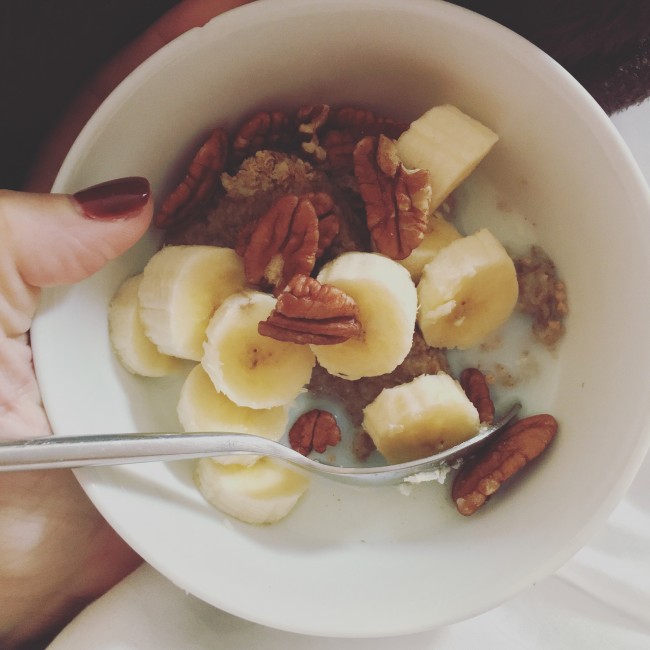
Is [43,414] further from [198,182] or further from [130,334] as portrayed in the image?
[198,182]

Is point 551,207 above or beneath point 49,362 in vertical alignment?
above

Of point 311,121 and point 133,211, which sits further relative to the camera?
point 311,121

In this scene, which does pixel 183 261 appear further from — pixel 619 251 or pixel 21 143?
pixel 619 251

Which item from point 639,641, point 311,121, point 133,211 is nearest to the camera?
point 133,211

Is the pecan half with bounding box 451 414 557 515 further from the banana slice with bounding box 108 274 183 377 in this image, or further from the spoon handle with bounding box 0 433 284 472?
the banana slice with bounding box 108 274 183 377

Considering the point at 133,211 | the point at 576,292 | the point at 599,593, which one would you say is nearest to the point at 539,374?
the point at 576,292

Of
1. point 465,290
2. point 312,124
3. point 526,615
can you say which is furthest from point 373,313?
point 526,615

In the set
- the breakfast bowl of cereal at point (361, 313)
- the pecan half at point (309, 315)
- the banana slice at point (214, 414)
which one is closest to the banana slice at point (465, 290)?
→ the breakfast bowl of cereal at point (361, 313)
